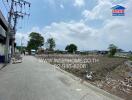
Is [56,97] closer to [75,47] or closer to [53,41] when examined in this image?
[53,41]

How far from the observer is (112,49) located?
70.8 m

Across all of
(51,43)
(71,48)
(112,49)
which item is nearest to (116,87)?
(112,49)

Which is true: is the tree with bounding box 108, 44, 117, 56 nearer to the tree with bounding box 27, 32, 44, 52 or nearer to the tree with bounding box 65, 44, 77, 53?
the tree with bounding box 27, 32, 44, 52

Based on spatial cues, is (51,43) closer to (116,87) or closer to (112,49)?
(112,49)

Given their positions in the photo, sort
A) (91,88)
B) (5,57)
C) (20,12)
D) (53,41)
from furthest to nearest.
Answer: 1. (53,41)
2. (20,12)
3. (5,57)
4. (91,88)

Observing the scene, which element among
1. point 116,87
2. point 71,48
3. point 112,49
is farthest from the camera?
point 71,48

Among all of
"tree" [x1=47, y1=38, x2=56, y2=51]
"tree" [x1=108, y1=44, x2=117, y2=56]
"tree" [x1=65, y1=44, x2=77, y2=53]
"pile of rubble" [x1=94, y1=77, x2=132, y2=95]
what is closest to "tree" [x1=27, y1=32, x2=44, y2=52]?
"tree" [x1=47, y1=38, x2=56, y2=51]

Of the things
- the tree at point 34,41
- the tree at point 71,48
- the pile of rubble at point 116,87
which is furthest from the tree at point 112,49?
the pile of rubble at point 116,87

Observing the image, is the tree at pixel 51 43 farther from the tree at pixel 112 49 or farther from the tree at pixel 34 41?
the tree at pixel 112 49

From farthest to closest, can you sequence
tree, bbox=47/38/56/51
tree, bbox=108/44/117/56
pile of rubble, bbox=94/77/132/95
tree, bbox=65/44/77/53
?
tree, bbox=65/44/77/53
tree, bbox=47/38/56/51
tree, bbox=108/44/117/56
pile of rubble, bbox=94/77/132/95

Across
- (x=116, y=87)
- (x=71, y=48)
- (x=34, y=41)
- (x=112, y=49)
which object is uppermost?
(x=34, y=41)

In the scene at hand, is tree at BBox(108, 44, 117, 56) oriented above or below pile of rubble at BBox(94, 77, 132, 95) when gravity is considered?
above

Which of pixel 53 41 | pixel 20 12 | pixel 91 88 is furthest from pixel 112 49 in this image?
pixel 91 88

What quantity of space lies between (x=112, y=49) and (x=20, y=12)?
43.8 m
